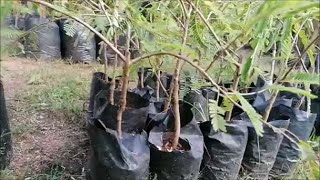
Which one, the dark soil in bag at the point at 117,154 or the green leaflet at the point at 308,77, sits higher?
the green leaflet at the point at 308,77

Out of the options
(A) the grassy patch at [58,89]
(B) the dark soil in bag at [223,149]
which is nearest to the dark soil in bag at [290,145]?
(B) the dark soil in bag at [223,149]

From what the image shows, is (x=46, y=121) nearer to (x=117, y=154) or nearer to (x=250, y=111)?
(x=117, y=154)

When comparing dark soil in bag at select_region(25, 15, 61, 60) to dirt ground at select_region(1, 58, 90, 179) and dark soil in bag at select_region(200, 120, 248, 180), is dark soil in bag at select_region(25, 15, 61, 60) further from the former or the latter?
dark soil in bag at select_region(200, 120, 248, 180)

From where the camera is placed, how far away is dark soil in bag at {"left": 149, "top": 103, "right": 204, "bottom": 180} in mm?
1566

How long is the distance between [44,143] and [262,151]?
109 centimetres

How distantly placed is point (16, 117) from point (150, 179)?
1.02 m

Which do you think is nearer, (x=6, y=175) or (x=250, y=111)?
(x=250, y=111)

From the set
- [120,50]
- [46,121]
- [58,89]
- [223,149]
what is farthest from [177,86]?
[58,89]

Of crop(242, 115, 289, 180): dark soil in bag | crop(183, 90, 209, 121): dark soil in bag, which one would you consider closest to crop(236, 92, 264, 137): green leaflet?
crop(242, 115, 289, 180): dark soil in bag

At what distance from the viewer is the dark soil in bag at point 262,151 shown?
187 cm

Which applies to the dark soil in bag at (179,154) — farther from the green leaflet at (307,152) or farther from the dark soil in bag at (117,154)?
the green leaflet at (307,152)

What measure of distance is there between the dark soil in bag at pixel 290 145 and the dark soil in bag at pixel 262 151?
10 cm

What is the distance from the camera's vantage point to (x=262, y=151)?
189 centimetres

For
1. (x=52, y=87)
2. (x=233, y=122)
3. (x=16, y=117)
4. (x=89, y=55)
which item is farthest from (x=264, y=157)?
(x=89, y=55)
